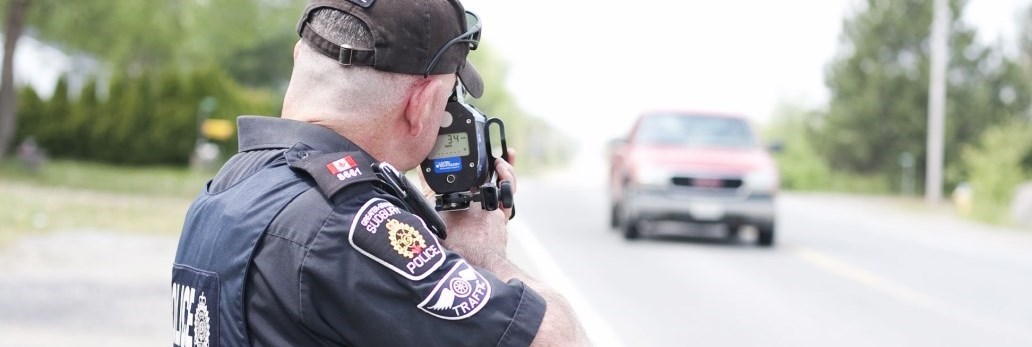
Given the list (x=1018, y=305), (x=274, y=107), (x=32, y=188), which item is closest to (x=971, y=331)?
(x=1018, y=305)

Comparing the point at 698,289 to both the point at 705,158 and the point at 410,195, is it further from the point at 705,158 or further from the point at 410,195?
the point at 410,195

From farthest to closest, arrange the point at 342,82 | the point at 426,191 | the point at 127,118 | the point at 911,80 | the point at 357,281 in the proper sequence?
the point at 911,80
the point at 127,118
the point at 426,191
the point at 342,82
the point at 357,281

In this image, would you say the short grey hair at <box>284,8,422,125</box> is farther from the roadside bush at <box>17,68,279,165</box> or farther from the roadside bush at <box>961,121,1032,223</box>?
the roadside bush at <box>17,68,279,165</box>

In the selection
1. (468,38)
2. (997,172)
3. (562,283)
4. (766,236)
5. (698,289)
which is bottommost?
(997,172)

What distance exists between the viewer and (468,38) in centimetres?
212

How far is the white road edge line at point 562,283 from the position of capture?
28.1 feet

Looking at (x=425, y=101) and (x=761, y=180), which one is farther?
(x=761, y=180)

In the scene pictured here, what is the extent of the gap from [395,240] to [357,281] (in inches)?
3.4

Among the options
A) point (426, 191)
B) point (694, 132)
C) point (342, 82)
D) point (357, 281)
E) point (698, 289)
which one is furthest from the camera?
point (694, 132)

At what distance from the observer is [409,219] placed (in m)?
1.94

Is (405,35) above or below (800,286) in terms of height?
above

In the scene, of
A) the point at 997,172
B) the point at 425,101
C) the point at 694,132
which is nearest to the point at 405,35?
the point at 425,101

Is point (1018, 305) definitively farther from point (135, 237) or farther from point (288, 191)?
point (288, 191)

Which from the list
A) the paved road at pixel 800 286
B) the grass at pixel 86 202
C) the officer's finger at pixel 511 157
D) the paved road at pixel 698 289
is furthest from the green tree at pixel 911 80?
the officer's finger at pixel 511 157
